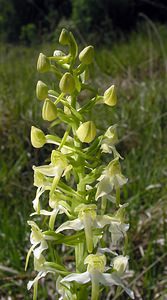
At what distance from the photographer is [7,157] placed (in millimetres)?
2912

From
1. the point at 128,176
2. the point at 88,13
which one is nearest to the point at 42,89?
the point at 128,176

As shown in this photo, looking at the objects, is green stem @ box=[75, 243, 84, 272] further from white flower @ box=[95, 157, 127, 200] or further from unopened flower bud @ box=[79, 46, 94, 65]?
unopened flower bud @ box=[79, 46, 94, 65]

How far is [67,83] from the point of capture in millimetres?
1147

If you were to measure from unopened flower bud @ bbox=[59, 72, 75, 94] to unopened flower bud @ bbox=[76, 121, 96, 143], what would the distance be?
8 centimetres

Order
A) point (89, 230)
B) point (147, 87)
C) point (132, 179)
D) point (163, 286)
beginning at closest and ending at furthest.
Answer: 1. point (89, 230)
2. point (163, 286)
3. point (132, 179)
4. point (147, 87)

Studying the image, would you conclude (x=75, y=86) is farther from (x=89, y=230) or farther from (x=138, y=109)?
(x=138, y=109)

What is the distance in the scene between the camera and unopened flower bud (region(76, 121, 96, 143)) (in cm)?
112

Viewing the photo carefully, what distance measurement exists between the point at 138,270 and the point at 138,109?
1.57 metres

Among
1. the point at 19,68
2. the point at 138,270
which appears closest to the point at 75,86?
the point at 138,270

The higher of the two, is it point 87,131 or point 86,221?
point 87,131

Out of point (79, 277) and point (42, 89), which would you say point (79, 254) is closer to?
point (79, 277)

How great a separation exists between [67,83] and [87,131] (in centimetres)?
11

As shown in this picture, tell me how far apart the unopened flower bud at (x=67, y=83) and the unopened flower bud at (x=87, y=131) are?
3.2 inches

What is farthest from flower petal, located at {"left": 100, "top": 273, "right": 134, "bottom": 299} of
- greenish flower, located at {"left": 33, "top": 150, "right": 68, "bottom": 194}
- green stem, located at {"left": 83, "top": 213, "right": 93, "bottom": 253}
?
greenish flower, located at {"left": 33, "top": 150, "right": 68, "bottom": 194}
